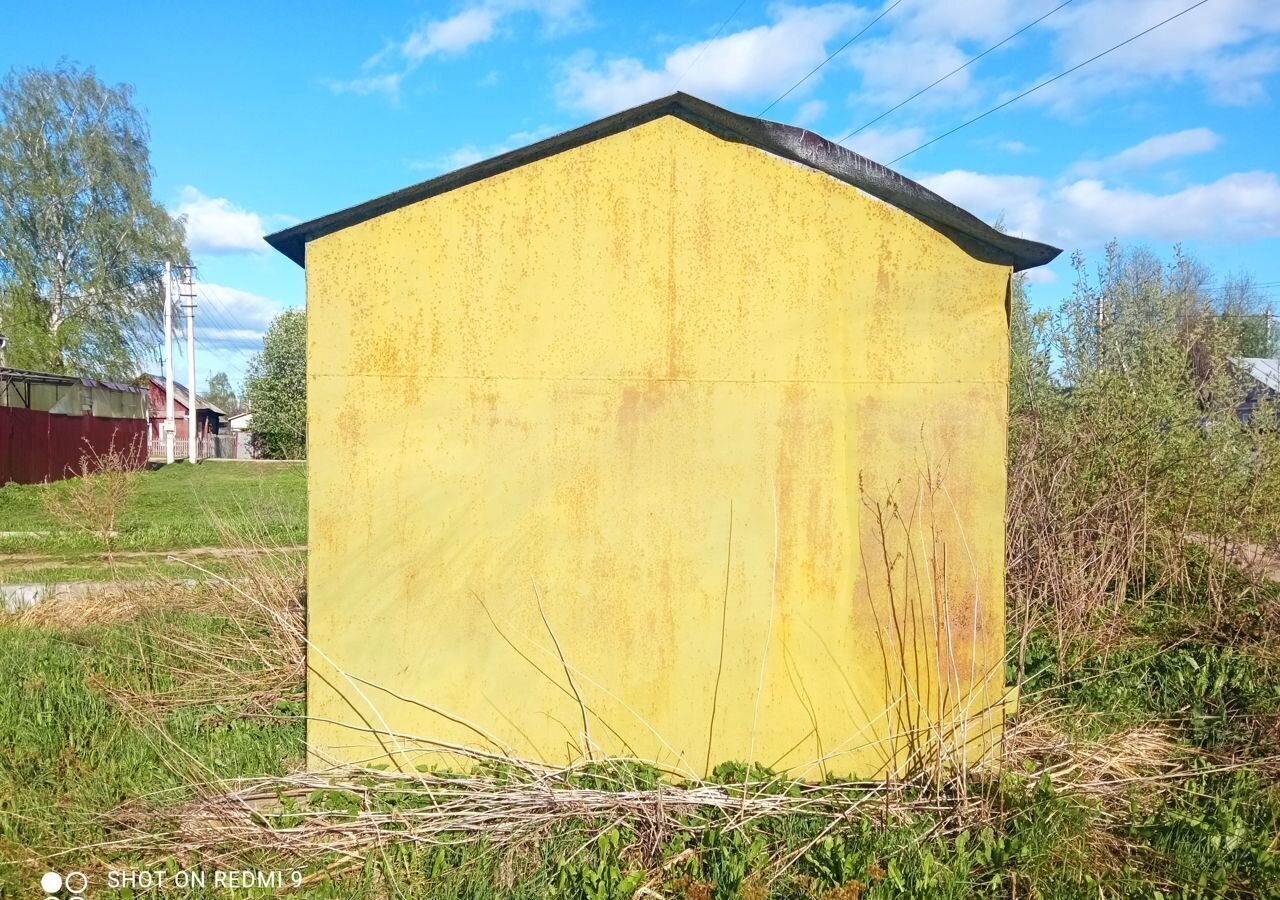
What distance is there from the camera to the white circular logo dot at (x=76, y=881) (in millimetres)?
3375

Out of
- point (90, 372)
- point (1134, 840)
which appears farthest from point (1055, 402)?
point (90, 372)

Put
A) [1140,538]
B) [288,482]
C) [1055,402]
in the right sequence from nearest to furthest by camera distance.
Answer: [1140,538]
[1055,402]
[288,482]

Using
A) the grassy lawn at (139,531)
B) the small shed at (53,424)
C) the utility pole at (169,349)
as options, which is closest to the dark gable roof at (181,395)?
the utility pole at (169,349)

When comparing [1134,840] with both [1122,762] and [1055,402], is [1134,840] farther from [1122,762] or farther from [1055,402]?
[1055,402]

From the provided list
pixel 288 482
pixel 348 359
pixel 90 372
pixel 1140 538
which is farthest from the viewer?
pixel 90 372

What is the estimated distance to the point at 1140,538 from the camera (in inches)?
275

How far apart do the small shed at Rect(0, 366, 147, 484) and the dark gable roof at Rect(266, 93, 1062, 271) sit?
16307 millimetres

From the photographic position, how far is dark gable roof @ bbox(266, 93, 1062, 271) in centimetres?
409

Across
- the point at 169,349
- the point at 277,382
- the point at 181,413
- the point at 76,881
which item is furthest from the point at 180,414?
the point at 76,881

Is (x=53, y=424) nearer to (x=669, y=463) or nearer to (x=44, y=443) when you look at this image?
(x=44, y=443)

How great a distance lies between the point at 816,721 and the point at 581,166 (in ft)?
10.1

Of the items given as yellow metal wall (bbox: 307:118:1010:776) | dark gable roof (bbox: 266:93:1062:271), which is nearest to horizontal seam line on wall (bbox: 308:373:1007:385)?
yellow metal wall (bbox: 307:118:1010:776)

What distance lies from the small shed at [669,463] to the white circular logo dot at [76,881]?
103 cm

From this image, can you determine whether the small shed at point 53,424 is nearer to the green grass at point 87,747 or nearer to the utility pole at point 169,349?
the utility pole at point 169,349
